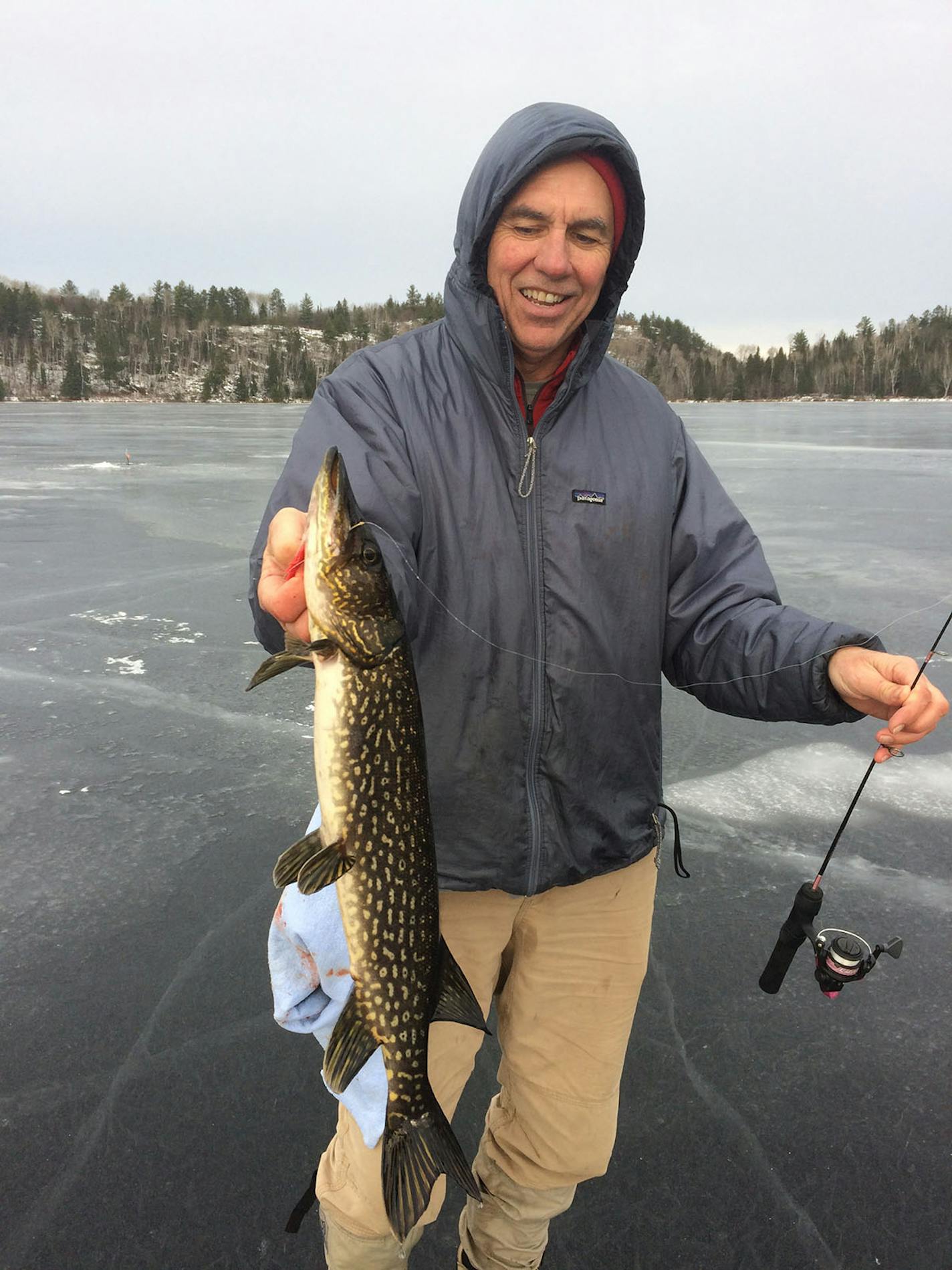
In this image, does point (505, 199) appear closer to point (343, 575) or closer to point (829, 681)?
point (343, 575)

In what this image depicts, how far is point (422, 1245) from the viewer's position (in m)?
2.30

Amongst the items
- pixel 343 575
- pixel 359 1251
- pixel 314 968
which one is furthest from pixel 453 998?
pixel 343 575

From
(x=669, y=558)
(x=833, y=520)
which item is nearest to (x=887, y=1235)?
(x=669, y=558)

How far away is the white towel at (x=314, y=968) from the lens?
2047 mm

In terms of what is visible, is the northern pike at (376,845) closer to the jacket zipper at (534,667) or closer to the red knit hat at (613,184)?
the jacket zipper at (534,667)

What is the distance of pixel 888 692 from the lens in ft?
6.19

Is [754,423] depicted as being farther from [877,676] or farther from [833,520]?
[877,676]

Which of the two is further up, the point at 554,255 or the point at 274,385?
the point at 274,385

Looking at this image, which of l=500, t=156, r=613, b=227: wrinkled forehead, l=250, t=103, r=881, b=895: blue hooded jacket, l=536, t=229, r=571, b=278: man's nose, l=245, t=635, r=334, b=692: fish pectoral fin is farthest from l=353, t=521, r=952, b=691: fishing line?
l=500, t=156, r=613, b=227: wrinkled forehead

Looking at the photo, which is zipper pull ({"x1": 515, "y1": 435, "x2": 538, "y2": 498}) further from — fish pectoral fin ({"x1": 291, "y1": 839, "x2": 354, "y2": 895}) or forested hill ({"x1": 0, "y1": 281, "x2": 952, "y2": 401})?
forested hill ({"x1": 0, "y1": 281, "x2": 952, "y2": 401})

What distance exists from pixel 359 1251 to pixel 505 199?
255cm

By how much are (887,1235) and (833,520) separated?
9.83m

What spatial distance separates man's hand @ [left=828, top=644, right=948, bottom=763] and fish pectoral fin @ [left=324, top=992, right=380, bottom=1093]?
1300mm

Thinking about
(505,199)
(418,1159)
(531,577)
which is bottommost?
(418,1159)
